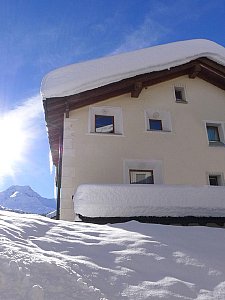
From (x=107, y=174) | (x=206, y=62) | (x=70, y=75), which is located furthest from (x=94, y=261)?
(x=206, y=62)

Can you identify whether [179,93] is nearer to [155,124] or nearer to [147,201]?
[155,124]

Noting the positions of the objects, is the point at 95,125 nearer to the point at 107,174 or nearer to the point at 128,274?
the point at 107,174

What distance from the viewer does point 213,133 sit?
11.2 metres

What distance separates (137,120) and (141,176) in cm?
210

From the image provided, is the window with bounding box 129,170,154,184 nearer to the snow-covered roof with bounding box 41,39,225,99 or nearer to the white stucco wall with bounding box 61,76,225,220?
the white stucco wall with bounding box 61,76,225,220

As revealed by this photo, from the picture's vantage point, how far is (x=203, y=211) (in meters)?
7.38

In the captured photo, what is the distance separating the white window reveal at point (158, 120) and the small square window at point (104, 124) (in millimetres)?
1315

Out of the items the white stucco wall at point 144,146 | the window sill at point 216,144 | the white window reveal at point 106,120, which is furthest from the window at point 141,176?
the window sill at point 216,144

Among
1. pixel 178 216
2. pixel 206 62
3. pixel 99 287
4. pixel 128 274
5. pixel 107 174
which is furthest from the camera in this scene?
pixel 206 62

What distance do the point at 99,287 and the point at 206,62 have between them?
10934 millimetres

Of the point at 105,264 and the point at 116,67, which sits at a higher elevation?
the point at 116,67

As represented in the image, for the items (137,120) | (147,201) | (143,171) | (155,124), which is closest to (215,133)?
(155,124)

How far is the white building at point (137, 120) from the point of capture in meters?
9.21

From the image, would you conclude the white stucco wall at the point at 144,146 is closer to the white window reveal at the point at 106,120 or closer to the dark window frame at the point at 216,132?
the white window reveal at the point at 106,120
